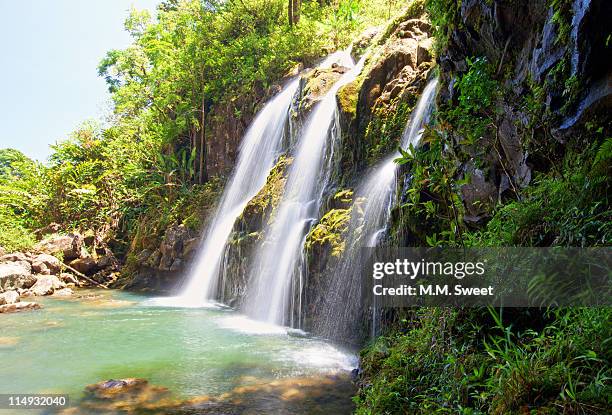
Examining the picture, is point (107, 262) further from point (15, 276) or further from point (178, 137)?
point (178, 137)

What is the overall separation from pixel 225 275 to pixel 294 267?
4.15 m

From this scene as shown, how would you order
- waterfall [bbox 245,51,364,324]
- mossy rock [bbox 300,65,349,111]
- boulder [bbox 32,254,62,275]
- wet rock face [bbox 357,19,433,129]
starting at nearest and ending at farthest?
1. wet rock face [bbox 357,19,433,129]
2. waterfall [bbox 245,51,364,324]
3. mossy rock [bbox 300,65,349,111]
4. boulder [bbox 32,254,62,275]

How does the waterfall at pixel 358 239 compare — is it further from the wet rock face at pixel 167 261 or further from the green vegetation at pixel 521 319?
the wet rock face at pixel 167 261

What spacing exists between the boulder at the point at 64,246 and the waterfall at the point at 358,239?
1250 centimetres

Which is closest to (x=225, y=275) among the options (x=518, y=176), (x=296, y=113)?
(x=296, y=113)

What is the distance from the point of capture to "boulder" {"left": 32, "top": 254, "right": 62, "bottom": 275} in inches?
602

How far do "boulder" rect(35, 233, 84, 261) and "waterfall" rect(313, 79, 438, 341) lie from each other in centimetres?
1250

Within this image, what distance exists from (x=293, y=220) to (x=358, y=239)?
122 inches

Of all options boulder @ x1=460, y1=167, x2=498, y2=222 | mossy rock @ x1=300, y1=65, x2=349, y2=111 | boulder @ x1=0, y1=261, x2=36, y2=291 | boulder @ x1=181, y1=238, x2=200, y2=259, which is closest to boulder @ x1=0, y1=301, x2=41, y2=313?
boulder @ x1=0, y1=261, x2=36, y2=291

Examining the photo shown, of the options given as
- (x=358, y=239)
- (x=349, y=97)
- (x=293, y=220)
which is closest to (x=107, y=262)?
(x=293, y=220)

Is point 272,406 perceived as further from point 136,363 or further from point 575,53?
point 575,53

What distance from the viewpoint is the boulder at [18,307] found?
37.0 ft

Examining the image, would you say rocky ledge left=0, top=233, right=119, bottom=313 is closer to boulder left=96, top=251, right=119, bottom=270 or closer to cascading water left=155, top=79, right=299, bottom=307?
boulder left=96, top=251, right=119, bottom=270

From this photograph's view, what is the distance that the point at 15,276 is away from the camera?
1356 centimetres
